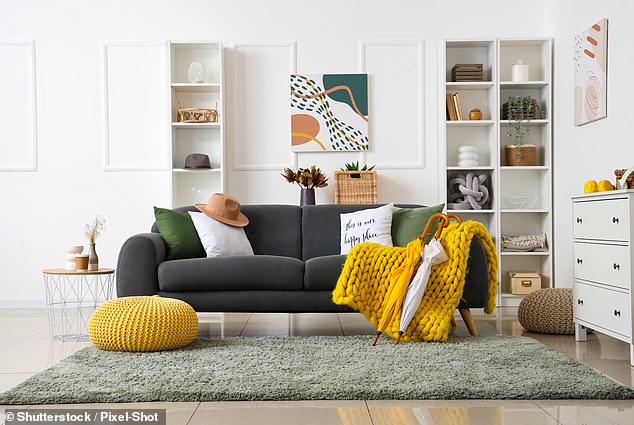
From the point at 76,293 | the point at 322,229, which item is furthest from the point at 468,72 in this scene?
the point at 76,293

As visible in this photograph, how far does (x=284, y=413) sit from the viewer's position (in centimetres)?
254

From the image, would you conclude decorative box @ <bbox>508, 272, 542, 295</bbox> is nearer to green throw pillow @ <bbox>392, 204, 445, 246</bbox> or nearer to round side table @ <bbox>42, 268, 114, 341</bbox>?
green throw pillow @ <bbox>392, 204, 445, 246</bbox>

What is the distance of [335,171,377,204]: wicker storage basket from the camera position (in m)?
6.01

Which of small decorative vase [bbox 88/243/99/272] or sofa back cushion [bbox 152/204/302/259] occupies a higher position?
sofa back cushion [bbox 152/204/302/259]

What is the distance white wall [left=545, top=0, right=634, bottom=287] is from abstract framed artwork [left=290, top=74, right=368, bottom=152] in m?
1.66

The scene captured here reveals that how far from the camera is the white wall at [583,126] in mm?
4465

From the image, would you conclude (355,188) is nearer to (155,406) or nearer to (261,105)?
(261,105)

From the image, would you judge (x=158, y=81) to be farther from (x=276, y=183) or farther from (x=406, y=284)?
(x=406, y=284)

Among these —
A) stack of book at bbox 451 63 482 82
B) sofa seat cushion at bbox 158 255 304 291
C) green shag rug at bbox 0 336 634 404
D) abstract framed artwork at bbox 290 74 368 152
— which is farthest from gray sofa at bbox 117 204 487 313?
stack of book at bbox 451 63 482 82

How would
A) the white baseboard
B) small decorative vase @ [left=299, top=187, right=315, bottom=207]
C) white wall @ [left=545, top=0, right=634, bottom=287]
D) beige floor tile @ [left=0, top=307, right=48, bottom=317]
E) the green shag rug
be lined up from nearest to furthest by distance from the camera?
the green shag rug, white wall @ [left=545, top=0, right=634, bottom=287], beige floor tile @ [left=0, top=307, right=48, bottom=317], small decorative vase @ [left=299, top=187, right=315, bottom=207], the white baseboard

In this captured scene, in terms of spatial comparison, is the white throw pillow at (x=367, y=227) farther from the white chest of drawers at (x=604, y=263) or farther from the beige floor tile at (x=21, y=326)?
the beige floor tile at (x=21, y=326)

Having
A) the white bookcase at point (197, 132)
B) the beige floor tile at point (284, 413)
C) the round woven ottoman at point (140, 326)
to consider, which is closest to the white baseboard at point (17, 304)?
the white bookcase at point (197, 132)

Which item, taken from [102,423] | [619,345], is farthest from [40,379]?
[619,345]

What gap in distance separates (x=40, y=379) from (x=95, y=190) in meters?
3.48
